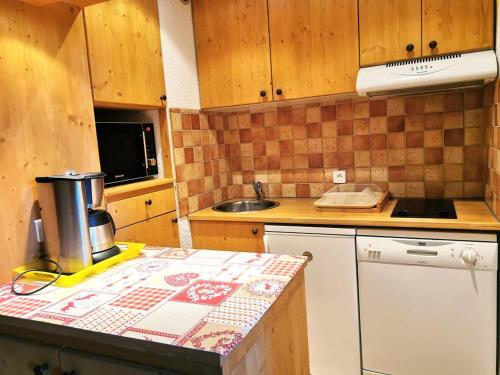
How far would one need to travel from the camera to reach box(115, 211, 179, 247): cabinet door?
1926 millimetres

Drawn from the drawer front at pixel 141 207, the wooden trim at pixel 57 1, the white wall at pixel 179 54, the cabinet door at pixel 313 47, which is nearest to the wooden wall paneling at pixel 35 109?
the wooden trim at pixel 57 1

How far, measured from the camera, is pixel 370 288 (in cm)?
205

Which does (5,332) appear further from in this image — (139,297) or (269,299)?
(269,299)

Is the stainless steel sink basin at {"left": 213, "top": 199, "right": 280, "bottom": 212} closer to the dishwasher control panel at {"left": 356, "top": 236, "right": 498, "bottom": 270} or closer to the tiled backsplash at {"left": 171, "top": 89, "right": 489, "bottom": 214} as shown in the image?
the tiled backsplash at {"left": 171, "top": 89, "right": 489, "bottom": 214}

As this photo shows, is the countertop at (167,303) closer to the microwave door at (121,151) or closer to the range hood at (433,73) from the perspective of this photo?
the microwave door at (121,151)

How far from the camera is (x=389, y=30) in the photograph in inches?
83.0

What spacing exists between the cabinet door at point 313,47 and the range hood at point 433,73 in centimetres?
17

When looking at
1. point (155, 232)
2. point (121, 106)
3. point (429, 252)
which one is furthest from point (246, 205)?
point (429, 252)

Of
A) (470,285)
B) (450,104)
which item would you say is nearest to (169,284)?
(470,285)

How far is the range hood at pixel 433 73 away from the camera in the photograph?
6.01 ft

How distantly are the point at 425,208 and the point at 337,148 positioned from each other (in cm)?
72

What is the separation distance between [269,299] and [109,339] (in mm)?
436

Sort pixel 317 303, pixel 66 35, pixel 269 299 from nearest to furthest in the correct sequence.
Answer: pixel 269 299 → pixel 66 35 → pixel 317 303

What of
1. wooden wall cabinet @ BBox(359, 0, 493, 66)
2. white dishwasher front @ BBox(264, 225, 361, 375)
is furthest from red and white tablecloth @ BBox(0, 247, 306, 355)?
wooden wall cabinet @ BBox(359, 0, 493, 66)
